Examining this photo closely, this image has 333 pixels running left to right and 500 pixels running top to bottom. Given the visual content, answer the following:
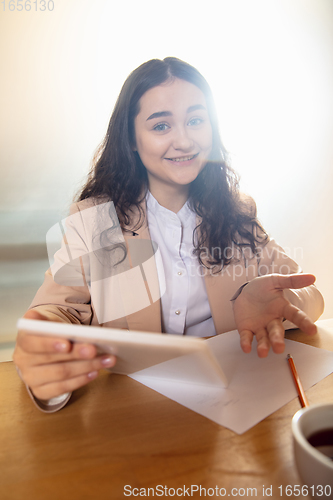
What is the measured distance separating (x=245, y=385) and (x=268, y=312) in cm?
22

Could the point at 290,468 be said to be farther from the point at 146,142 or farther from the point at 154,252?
the point at 146,142

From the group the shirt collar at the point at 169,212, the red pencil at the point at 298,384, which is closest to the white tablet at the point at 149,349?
the red pencil at the point at 298,384

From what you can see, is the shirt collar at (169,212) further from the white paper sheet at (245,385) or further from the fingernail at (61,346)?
the fingernail at (61,346)

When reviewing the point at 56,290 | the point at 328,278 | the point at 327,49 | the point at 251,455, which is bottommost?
the point at 328,278

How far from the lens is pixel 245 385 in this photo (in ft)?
1.96

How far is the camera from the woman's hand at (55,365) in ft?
1.67

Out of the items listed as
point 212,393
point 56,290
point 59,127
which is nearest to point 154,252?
point 56,290

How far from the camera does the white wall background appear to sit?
203cm

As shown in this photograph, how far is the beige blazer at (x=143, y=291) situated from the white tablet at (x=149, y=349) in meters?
0.42

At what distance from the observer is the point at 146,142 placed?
3.98 ft

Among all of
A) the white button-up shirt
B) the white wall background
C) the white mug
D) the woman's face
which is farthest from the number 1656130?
the white mug

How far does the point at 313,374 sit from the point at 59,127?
80.0 inches

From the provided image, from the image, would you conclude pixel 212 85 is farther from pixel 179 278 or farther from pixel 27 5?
pixel 179 278

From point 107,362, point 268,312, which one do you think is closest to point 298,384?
point 268,312
